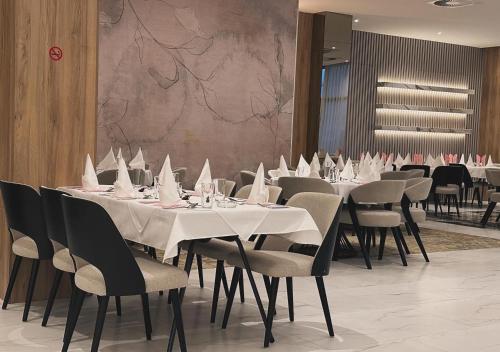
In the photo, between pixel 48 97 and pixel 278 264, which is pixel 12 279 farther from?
pixel 278 264

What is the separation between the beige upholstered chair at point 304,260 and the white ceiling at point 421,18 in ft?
25.7

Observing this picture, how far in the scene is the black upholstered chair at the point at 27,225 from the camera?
4.61m

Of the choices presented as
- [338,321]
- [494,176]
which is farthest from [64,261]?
[494,176]

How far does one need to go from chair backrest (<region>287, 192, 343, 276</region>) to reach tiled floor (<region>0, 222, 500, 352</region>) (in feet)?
1.68

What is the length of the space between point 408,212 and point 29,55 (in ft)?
14.2

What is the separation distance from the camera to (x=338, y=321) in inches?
198

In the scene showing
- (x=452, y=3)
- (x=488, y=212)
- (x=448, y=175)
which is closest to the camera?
(x=488, y=212)

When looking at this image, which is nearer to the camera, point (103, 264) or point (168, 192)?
point (103, 264)

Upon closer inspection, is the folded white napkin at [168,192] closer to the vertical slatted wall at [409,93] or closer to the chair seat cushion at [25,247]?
the chair seat cushion at [25,247]

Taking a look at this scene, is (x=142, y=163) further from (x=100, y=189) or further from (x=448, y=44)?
(x=448, y=44)

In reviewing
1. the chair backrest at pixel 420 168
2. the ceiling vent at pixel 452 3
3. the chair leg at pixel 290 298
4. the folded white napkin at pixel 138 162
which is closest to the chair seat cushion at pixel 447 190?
the chair backrest at pixel 420 168

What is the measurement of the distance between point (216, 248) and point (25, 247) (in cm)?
128

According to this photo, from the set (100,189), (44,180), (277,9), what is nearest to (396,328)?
(100,189)

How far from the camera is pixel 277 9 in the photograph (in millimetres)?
10008
